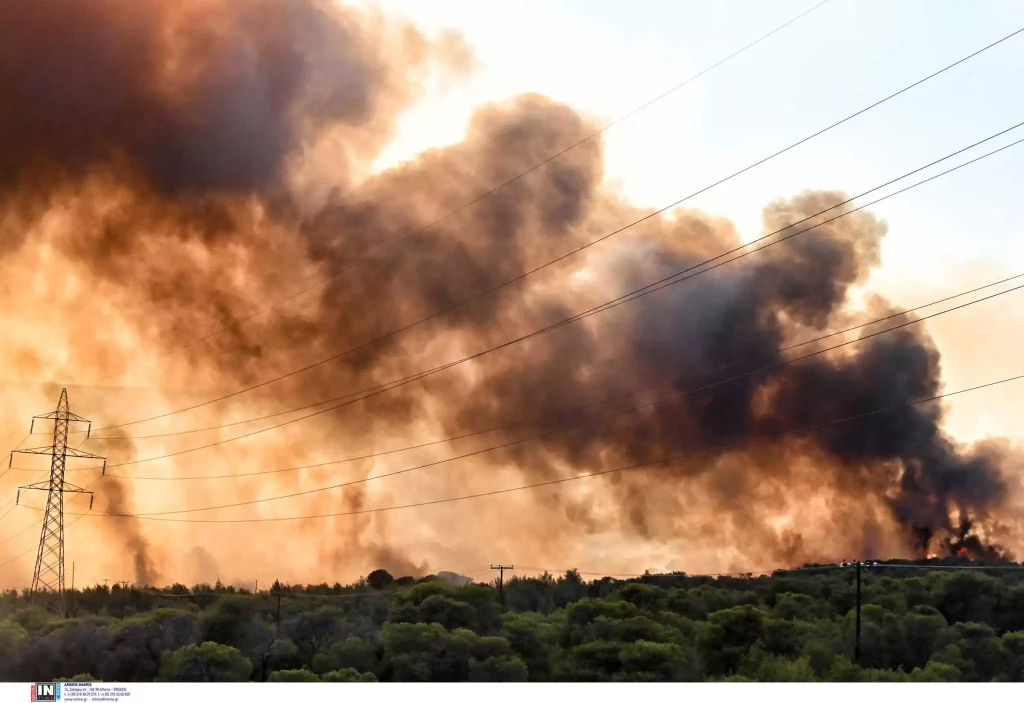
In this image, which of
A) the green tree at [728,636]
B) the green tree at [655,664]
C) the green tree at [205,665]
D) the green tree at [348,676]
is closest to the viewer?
the green tree at [348,676]

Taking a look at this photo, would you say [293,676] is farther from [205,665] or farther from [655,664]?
[655,664]

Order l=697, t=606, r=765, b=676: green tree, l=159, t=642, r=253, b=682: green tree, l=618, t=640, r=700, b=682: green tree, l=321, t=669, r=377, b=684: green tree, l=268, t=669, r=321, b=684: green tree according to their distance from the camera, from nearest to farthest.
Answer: l=321, t=669, r=377, b=684: green tree
l=268, t=669, r=321, b=684: green tree
l=159, t=642, r=253, b=682: green tree
l=618, t=640, r=700, b=682: green tree
l=697, t=606, r=765, b=676: green tree

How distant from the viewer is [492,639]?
52344 millimetres

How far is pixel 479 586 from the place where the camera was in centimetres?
6359

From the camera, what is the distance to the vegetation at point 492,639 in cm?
5097

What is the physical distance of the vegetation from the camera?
51.0 metres

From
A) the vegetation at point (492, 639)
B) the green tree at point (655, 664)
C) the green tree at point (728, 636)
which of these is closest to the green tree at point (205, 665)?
the vegetation at point (492, 639)

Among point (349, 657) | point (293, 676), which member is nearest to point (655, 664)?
point (349, 657)

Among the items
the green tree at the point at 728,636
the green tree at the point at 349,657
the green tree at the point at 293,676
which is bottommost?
the green tree at the point at 293,676

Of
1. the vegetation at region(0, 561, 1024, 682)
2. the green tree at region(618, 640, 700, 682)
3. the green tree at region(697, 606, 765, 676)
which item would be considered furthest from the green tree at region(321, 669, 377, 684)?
the green tree at region(697, 606, 765, 676)

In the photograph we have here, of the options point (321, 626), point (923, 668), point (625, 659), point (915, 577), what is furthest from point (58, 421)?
point (915, 577)

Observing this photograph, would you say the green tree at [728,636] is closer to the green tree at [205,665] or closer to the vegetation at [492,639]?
the vegetation at [492,639]

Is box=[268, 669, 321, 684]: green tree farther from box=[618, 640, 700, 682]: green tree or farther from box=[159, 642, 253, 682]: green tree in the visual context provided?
box=[618, 640, 700, 682]: green tree

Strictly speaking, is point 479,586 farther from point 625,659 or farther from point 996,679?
point 996,679
